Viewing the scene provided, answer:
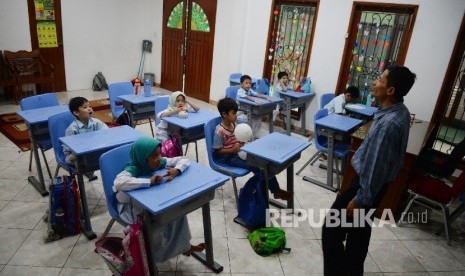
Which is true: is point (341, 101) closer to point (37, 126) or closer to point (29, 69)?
point (37, 126)

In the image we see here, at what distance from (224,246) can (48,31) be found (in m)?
5.77

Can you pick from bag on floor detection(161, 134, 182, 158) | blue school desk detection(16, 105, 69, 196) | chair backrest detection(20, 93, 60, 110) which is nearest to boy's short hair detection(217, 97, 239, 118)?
bag on floor detection(161, 134, 182, 158)

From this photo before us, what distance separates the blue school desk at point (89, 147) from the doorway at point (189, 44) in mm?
4349

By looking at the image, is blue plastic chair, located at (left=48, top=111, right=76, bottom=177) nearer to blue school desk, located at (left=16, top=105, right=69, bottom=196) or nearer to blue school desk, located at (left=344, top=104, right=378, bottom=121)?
blue school desk, located at (left=16, top=105, right=69, bottom=196)

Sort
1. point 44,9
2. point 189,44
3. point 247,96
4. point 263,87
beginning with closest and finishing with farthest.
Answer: point 247,96 → point 263,87 → point 44,9 → point 189,44

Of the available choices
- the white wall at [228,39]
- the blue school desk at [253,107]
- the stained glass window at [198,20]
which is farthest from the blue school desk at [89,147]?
the stained glass window at [198,20]

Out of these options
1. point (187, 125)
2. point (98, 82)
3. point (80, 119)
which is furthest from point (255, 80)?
point (98, 82)

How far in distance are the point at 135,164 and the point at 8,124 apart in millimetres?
3813

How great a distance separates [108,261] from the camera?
A: 1.79m

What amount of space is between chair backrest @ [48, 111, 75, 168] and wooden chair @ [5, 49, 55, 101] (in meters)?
3.62

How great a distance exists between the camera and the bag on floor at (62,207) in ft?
7.73

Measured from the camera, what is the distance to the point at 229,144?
2.85m

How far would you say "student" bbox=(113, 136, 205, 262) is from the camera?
1.80 m

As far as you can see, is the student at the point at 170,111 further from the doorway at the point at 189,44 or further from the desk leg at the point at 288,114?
the doorway at the point at 189,44
